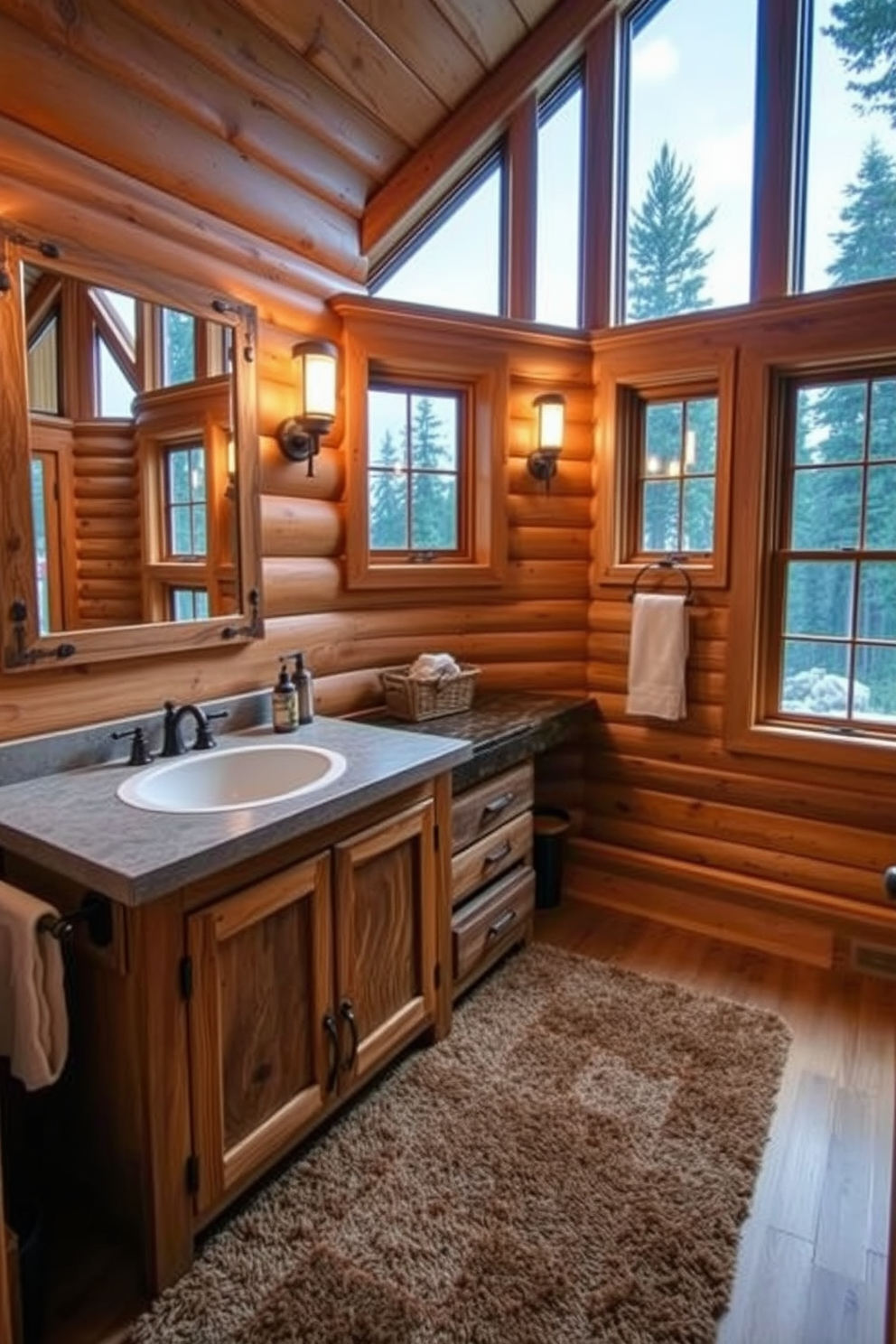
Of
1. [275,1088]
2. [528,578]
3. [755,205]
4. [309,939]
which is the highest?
[755,205]

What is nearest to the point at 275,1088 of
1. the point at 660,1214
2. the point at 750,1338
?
the point at 660,1214

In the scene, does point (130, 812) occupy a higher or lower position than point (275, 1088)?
higher

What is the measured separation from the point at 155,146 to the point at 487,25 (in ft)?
4.52

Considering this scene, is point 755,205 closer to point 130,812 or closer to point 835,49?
point 835,49

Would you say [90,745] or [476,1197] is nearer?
[476,1197]

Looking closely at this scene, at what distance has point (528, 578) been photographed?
3.07 metres

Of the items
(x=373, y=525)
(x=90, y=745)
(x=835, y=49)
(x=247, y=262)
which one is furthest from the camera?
(x=373, y=525)

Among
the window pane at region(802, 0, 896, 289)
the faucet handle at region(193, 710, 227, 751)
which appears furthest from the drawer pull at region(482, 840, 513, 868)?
the window pane at region(802, 0, 896, 289)

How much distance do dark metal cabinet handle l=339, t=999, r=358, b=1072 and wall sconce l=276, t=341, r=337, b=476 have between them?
154 centimetres

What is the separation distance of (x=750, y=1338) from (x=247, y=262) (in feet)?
8.91

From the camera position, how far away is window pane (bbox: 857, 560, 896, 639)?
261cm

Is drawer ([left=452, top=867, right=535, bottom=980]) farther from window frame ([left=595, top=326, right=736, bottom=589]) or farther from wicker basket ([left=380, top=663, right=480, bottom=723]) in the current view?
window frame ([left=595, top=326, right=736, bottom=589])

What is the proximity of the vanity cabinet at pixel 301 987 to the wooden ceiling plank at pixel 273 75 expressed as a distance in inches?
78.3

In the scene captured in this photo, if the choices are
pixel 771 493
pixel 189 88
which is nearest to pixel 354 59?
pixel 189 88
